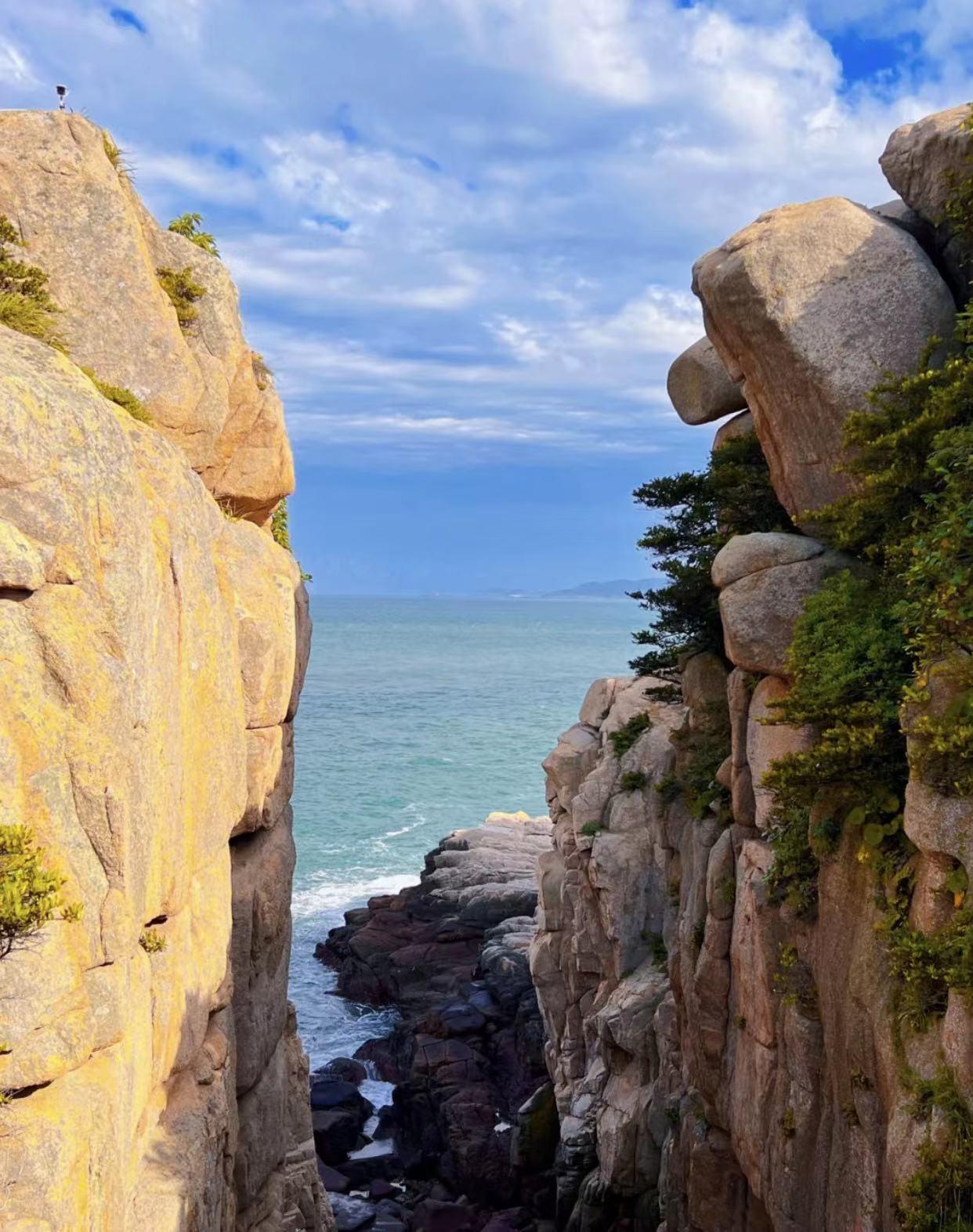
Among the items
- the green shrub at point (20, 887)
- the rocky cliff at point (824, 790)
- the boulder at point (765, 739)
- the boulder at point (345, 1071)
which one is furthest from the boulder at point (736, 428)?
the boulder at point (345, 1071)

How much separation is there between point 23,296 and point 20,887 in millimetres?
9298

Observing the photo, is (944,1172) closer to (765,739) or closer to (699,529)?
(765,739)

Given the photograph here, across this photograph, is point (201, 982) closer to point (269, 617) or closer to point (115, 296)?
point (269, 617)

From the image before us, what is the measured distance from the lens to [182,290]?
20.9 m

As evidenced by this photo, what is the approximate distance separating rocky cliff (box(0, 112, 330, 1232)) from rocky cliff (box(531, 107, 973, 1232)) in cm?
874

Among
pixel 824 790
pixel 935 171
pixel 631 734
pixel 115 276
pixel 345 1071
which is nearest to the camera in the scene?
pixel 824 790

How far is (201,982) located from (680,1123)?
12286mm

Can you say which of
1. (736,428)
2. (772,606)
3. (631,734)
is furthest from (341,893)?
(772,606)

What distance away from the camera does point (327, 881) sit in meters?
71.0

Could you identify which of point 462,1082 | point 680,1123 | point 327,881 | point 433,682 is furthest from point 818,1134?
point 433,682

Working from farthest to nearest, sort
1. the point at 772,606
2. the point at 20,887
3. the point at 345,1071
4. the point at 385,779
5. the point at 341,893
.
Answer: the point at 385,779 → the point at 341,893 → the point at 345,1071 → the point at 772,606 → the point at 20,887

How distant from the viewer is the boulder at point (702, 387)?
1052 inches

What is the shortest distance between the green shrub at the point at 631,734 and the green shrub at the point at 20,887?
23003 millimetres

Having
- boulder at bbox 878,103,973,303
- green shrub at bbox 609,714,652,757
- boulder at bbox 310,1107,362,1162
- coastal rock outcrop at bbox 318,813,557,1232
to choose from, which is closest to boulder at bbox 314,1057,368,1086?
coastal rock outcrop at bbox 318,813,557,1232
